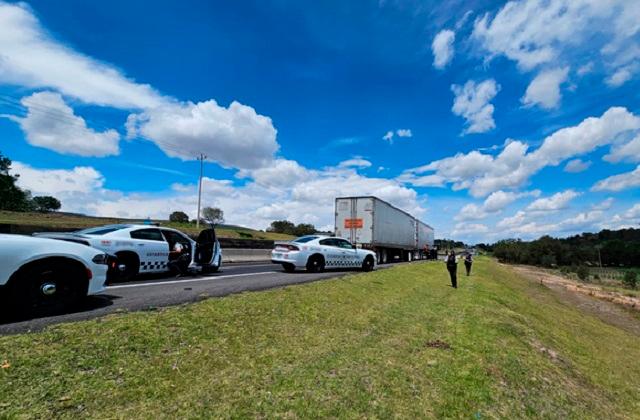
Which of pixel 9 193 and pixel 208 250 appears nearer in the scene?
pixel 208 250

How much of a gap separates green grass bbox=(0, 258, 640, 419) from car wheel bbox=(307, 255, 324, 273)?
24.0ft

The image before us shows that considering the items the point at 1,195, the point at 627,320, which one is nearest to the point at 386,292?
the point at 627,320

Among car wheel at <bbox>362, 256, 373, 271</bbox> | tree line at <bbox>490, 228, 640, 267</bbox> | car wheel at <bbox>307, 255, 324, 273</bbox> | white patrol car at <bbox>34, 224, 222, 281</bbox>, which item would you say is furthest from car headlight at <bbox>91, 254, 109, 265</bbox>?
tree line at <bbox>490, 228, 640, 267</bbox>

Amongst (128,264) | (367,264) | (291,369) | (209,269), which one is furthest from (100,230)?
(367,264)

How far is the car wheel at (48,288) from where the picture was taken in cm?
523

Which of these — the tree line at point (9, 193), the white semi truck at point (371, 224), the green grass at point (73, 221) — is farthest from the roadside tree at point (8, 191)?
the white semi truck at point (371, 224)

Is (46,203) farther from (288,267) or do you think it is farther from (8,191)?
(288,267)

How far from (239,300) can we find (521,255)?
122 metres

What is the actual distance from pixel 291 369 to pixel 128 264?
7.19 m

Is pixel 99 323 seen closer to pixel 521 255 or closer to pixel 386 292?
pixel 386 292

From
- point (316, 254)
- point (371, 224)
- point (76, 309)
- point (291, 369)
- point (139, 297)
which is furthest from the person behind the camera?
point (371, 224)

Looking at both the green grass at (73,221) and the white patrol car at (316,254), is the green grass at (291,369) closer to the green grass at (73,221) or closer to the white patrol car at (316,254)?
the white patrol car at (316,254)

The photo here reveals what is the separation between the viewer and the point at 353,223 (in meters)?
24.2

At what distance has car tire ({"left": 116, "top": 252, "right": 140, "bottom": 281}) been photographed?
9289 millimetres
